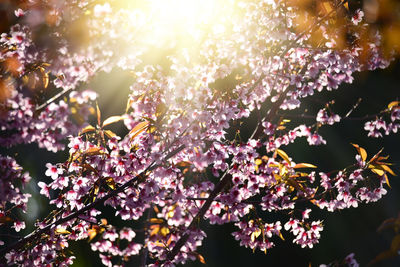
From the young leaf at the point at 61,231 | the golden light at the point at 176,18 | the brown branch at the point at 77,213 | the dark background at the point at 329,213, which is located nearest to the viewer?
the golden light at the point at 176,18

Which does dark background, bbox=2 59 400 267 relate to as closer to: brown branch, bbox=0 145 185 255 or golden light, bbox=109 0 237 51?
brown branch, bbox=0 145 185 255

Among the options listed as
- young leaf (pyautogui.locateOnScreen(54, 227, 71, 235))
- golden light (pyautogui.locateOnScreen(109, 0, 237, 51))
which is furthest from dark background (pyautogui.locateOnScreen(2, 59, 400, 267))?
golden light (pyautogui.locateOnScreen(109, 0, 237, 51))

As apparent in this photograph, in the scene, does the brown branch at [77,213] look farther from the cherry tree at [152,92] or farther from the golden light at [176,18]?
the golden light at [176,18]

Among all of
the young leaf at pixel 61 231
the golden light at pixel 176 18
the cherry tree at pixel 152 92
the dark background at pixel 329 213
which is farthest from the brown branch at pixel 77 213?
the dark background at pixel 329 213

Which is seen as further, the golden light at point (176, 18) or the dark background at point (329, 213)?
the dark background at point (329, 213)

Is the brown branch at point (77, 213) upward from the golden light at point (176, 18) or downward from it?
downward

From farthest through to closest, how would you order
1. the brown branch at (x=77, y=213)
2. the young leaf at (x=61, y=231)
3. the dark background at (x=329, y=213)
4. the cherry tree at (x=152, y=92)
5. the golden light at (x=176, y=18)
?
1. the dark background at (x=329, y=213)
2. the young leaf at (x=61, y=231)
3. the brown branch at (x=77, y=213)
4. the golden light at (x=176, y=18)
5. the cherry tree at (x=152, y=92)

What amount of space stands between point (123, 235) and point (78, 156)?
57 centimetres

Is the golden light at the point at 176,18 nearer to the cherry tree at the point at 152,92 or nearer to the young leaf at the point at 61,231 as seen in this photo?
the cherry tree at the point at 152,92

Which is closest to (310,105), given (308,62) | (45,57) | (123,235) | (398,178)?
(398,178)

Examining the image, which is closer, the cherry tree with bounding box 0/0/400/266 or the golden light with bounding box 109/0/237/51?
the cherry tree with bounding box 0/0/400/266

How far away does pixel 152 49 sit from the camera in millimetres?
1744

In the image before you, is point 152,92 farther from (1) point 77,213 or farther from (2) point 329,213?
(2) point 329,213

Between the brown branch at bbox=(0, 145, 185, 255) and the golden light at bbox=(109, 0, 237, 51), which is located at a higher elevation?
the golden light at bbox=(109, 0, 237, 51)
